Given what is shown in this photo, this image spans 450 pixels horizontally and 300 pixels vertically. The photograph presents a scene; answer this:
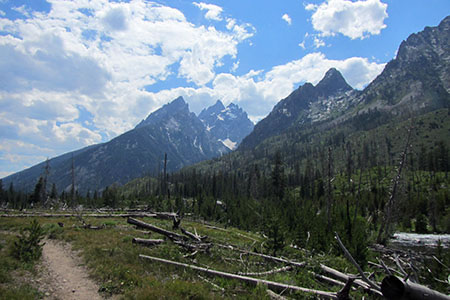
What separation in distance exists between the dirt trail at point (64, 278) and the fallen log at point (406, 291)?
27.3 feet

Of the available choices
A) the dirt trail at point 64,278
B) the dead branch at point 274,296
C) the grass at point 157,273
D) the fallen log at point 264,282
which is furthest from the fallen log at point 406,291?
the dirt trail at point 64,278

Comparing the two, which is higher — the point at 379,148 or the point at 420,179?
the point at 379,148

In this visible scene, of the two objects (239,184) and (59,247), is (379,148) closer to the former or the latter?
(239,184)

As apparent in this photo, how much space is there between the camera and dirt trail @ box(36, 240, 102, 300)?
7790 mm

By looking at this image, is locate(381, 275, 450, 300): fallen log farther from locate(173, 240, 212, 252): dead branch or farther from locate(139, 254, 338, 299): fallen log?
locate(173, 240, 212, 252): dead branch

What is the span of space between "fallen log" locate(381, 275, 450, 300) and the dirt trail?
8.33 metres

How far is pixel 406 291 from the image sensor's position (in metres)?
2.34

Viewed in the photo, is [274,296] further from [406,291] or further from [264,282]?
[406,291]

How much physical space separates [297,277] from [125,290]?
5886 millimetres

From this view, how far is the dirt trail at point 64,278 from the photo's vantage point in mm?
7790

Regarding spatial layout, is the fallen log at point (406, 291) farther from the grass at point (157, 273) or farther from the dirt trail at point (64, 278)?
the dirt trail at point (64, 278)

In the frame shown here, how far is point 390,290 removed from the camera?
2498 millimetres

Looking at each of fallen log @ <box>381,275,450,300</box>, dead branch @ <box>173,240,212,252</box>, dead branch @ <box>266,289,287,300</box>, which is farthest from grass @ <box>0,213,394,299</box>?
fallen log @ <box>381,275,450,300</box>

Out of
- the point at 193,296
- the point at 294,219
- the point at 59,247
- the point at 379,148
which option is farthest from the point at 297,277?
the point at 379,148
